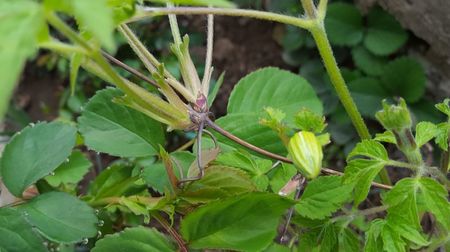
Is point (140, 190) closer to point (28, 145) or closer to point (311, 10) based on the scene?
point (28, 145)

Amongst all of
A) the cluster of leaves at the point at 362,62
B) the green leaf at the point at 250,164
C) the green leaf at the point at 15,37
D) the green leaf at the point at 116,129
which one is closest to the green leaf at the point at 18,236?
the green leaf at the point at 116,129

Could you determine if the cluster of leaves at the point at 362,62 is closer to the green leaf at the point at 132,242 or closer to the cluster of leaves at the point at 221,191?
the cluster of leaves at the point at 221,191

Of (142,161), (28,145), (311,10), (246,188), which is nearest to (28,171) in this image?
(28,145)

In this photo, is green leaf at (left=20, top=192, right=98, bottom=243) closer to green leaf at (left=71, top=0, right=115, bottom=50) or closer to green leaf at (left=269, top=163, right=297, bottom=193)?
green leaf at (left=269, top=163, right=297, bottom=193)

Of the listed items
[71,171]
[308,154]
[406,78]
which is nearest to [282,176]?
[308,154]

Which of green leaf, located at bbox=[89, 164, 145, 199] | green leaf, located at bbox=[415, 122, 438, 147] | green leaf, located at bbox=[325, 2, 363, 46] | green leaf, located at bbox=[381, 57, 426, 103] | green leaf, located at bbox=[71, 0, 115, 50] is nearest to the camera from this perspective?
green leaf, located at bbox=[71, 0, 115, 50]

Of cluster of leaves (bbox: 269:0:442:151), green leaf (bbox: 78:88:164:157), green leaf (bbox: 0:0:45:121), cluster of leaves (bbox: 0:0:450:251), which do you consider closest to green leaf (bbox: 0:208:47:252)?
cluster of leaves (bbox: 0:0:450:251)
